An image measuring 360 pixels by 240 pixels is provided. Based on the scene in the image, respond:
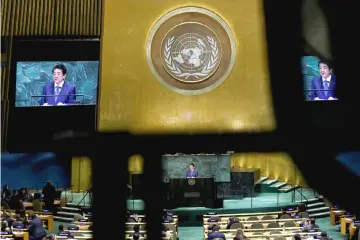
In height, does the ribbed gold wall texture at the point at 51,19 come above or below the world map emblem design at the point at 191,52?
above

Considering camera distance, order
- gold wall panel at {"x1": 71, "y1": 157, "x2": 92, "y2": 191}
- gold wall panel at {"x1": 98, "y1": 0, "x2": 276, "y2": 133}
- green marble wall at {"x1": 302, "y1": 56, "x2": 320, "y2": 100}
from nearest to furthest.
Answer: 1. gold wall panel at {"x1": 98, "y1": 0, "x2": 276, "y2": 133}
2. green marble wall at {"x1": 302, "y1": 56, "x2": 320, "y2": 100}
3. gold wall panel at {"x1": 71, "y1": 157, "x2": 92, "y2": 191}

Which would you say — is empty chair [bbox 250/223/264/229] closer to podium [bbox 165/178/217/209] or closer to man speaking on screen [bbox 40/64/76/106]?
podium [bbox 165/178/217/209]

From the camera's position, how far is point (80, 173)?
60.1 feet

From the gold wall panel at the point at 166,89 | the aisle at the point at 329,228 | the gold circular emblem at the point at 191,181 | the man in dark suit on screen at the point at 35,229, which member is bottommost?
the aisle at the point at 329,228

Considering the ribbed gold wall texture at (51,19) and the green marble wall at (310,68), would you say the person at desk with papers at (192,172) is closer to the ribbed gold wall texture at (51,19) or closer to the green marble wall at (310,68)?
the green marble wall at (310,68)

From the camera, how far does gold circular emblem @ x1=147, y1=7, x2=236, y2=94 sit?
1427cm

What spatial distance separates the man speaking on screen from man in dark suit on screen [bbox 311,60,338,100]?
254 inches

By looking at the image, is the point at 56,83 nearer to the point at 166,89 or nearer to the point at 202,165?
the point at 166,89

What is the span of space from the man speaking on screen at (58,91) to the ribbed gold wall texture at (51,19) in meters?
1.16

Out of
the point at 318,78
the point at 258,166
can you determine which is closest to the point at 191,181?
the point at 318,78

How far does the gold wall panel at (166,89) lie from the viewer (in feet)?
46.2

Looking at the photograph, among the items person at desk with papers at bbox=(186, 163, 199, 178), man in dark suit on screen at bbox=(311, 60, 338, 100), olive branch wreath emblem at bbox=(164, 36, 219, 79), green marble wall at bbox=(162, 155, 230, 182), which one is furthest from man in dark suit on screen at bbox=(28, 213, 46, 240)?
man in dark suit on screen at bbox=(311, 60, 338, 100)

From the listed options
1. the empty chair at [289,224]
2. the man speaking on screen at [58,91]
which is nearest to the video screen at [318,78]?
the empty chair at [289,224]

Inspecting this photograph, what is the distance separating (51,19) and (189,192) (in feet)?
20.5
